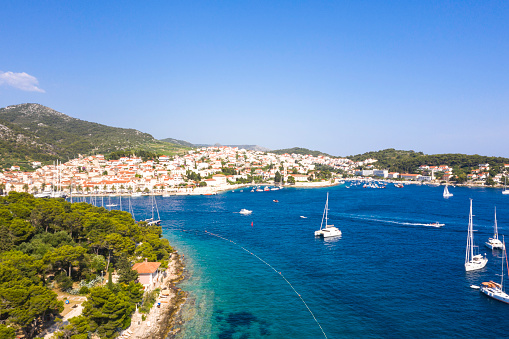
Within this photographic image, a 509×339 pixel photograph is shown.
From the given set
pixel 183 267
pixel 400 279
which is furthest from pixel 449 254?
pixel 183 267

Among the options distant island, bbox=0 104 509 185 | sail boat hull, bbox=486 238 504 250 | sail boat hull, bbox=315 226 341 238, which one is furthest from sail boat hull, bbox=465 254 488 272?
distant island, bbox=0 104 509 185

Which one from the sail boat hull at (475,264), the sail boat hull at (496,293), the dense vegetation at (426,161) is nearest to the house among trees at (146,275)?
the sail boat hull at (496,293)

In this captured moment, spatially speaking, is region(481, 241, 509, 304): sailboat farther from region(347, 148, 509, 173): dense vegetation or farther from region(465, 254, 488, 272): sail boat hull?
region(347, 148, 509, 173): dense vegetation

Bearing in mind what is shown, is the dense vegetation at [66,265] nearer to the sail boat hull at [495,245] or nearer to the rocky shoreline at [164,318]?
the rocky shoreline at [164,318]

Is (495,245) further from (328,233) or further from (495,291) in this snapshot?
(328,233)

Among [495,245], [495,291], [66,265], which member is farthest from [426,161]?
[66,265]
